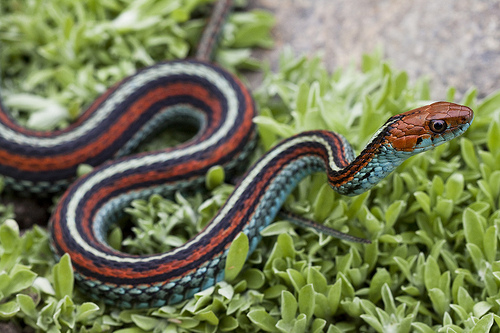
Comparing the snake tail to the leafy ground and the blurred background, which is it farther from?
the blurred background

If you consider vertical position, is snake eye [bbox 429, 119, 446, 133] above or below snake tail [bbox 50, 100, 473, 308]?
above

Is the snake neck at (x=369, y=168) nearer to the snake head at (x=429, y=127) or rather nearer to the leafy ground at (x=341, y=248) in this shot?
the snake head at (x=429, y=127)

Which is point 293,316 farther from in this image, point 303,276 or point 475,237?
point 475,237

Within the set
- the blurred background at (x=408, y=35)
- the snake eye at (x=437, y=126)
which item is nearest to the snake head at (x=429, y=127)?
the snake eye at (x=437, y=126)

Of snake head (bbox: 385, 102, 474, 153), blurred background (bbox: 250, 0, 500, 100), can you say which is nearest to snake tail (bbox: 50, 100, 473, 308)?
snake head (bbox: 385, 102, 474, 153)

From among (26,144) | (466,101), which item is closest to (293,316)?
(466,101)

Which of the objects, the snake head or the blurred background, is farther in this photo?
the blurred background
